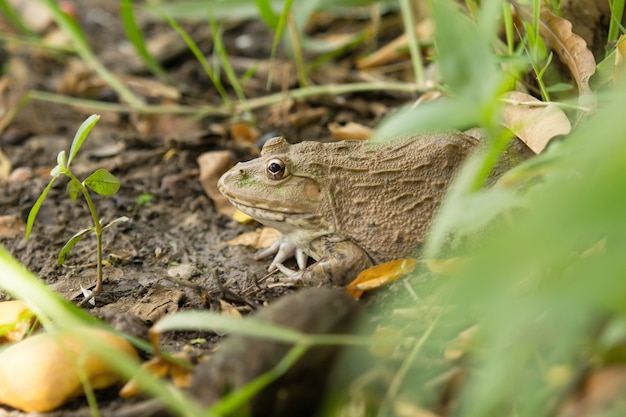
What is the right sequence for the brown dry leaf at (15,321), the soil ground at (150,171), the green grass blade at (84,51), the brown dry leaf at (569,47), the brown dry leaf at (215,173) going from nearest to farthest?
the brown dry leaf at (15,321)
the brown dry leaf at (569,47)
the soil ground at (150,171)
the brown dry leaf at (215,173)
the green grass blade at (84,51)

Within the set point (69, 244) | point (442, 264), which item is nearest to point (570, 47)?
point (442, 264)

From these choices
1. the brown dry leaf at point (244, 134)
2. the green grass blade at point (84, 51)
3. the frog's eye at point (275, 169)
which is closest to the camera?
the frog's eye at point (275, 169)

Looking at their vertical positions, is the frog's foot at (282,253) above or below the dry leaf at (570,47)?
below

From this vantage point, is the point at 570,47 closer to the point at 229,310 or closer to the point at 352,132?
the point at 352,132

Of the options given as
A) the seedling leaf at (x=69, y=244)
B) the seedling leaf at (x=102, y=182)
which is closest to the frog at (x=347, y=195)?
the seedling leaf at (x=102, y=182)

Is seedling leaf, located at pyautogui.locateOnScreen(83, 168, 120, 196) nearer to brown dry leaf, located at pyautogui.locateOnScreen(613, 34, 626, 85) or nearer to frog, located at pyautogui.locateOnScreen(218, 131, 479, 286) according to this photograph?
frog, located at pyautogui.locateOnScreen(218, 131, 479, 286)

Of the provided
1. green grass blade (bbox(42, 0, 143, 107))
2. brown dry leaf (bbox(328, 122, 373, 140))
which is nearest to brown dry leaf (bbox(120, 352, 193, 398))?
brown dry leaf (bbox(328, 122, 373, 140))

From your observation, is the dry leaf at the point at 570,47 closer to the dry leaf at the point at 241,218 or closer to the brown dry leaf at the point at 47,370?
the dry leaf at the point at 241,218
